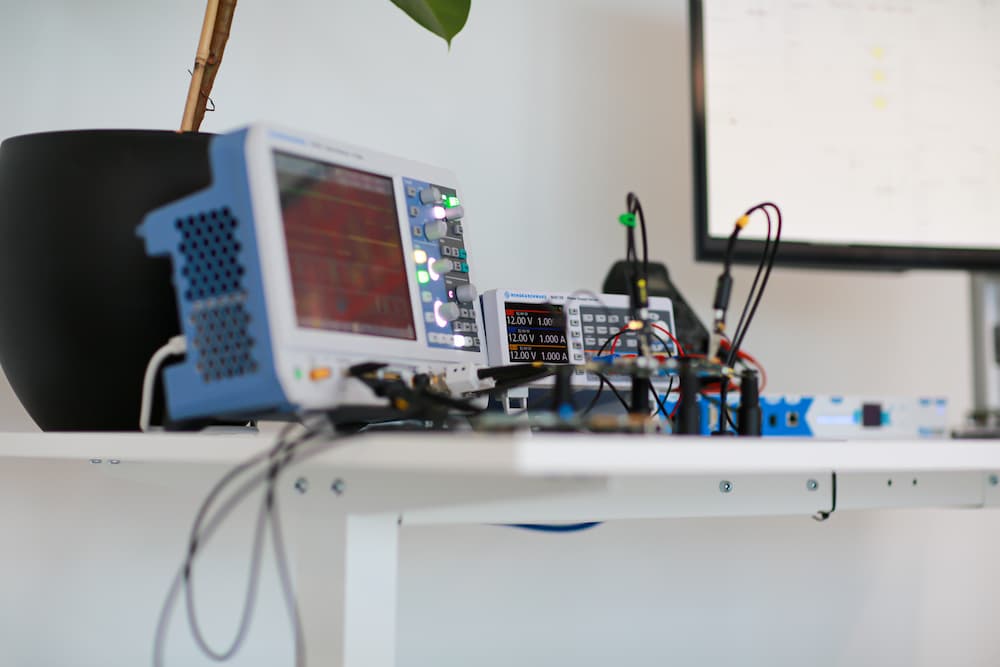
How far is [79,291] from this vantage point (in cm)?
94

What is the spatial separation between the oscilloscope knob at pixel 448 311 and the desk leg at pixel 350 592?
8.4 inches

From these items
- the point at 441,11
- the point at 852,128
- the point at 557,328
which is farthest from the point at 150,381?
the point at 852,128

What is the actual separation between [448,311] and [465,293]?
5 centimetres

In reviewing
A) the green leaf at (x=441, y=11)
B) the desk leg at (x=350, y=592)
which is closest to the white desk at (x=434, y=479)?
the desk leg at (x=350, y=592)

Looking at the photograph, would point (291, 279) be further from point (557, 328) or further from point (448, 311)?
point (557, 328)

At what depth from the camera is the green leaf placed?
3.76 feet

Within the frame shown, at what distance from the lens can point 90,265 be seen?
937 mm

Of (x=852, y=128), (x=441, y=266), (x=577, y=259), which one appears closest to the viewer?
(x=441, y=266)

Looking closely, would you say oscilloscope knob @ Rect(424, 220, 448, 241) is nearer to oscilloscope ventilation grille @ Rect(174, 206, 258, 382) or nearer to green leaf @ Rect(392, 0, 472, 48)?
oscilloscope ventilation grille @ Rect(174, 206, 258, 382)

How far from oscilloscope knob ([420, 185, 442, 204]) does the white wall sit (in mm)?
646

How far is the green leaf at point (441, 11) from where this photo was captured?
1.15m

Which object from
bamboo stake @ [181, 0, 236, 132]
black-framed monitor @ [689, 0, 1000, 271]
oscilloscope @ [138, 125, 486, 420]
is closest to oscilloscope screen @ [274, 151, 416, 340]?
oscilloscope @ [138, 125, 486, 420]

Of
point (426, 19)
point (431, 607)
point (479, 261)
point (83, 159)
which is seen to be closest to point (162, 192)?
point (83, 159)

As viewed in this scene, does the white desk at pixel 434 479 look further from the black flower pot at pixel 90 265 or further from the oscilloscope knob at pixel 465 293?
the oscilloscope knob at pixel 465 293
